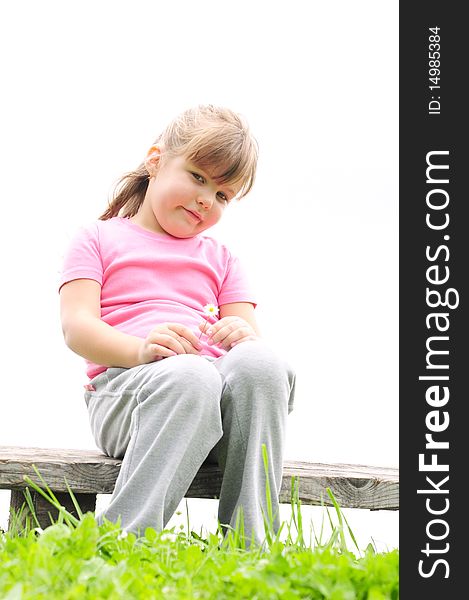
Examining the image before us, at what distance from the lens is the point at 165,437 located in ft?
6.72

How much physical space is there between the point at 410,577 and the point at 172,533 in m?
0.61

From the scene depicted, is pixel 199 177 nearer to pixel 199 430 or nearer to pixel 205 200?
pixel 205 200

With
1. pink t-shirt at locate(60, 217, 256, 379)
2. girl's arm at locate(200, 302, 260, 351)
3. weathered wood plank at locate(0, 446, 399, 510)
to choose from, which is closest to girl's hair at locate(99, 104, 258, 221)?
pink t-shirt at locate(60, 217, 256, 379)

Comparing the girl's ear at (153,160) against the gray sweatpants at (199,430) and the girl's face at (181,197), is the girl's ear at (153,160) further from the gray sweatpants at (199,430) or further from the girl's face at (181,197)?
the gray sweatpants at (199,430)

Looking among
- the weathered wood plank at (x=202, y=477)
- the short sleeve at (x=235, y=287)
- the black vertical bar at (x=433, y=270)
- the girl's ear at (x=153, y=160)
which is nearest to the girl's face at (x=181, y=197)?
the girl's ear at (x=153, y=160)

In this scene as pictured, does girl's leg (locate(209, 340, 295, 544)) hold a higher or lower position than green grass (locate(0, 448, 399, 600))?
higher

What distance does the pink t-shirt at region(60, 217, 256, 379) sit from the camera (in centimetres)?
246

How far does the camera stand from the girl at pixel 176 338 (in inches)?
81.2

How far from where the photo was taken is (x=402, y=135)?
5.31 feet

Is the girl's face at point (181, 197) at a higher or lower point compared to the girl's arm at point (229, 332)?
higher

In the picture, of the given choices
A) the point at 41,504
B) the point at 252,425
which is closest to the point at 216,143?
the point at 252,425

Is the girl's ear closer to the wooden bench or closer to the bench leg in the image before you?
the wooden bench

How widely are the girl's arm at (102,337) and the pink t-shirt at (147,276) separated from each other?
0.04m

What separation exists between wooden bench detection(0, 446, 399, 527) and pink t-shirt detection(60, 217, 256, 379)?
276 millimetres
